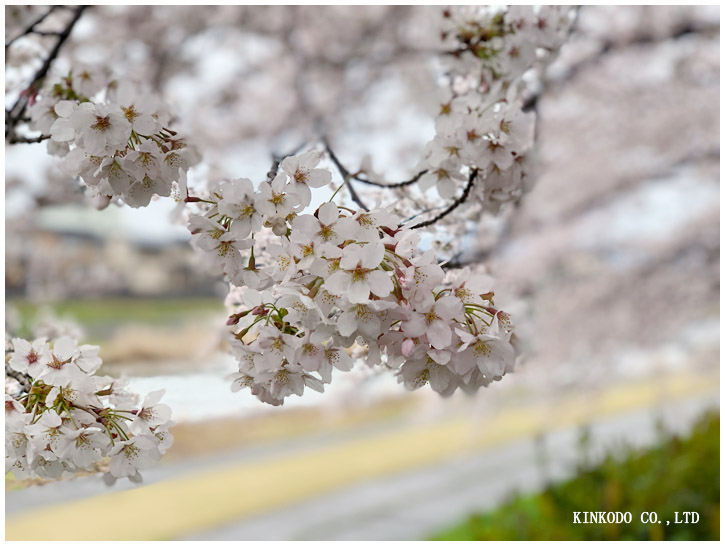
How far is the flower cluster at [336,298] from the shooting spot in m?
0.40

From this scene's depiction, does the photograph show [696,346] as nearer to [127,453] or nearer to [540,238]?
[540,238]

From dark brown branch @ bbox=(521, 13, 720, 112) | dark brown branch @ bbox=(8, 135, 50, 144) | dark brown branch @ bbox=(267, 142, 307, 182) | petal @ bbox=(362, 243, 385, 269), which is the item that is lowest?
petal @ bbox=(362, 243, 385, 269)

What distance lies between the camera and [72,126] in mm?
469

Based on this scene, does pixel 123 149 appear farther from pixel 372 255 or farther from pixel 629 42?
pixel 629 42

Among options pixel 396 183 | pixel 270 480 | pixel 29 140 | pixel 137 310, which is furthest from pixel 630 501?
pixel 137 310

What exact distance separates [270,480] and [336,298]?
4.93 meters

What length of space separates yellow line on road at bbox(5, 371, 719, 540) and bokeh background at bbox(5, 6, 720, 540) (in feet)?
0.08

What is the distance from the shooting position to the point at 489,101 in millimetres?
650

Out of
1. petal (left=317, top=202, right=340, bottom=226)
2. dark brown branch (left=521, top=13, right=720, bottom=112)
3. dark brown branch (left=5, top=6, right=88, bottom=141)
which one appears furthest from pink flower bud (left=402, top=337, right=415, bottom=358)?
dark brown branch (left=521, top=13, right=720, bottom=112)

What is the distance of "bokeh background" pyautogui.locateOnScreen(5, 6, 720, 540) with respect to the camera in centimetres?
159

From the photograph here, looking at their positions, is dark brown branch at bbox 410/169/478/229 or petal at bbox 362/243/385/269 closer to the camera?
petal at bbox 362/243/385/269

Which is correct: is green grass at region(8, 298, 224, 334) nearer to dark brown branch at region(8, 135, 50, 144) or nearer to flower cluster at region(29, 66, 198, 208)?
dark brown branch at region(8, 135, 50, 144)

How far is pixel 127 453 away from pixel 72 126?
0.88 feet

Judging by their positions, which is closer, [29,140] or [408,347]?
[408,347]
